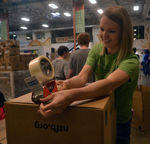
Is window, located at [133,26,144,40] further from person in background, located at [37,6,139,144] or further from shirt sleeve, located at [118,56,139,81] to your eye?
shirt sleeve, located at [118,56,139,81]

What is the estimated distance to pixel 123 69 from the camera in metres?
0.71

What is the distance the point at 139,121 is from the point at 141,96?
1.45 feet

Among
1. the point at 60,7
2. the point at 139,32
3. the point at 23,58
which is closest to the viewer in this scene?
the point at 23,58

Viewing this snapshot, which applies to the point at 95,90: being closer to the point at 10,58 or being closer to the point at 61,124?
the point at 61,124

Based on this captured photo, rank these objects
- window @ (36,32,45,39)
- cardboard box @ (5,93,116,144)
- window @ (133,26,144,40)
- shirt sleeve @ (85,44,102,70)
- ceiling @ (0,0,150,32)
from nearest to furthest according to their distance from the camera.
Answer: cardboard box @ (5,93,116,144) → shirt sleeve @ (85,44,102,70) → ceiling @ (0,0,150,32) → window @ (133,26,144,40) → window @ (36,32,45,39)

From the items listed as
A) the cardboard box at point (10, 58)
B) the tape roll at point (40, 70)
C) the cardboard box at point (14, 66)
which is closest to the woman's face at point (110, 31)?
the tape roll at point (40, 70)

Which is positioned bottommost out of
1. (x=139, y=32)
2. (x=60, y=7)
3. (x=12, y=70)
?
(x=12, y=70)

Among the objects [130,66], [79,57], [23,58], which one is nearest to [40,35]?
[23,58]

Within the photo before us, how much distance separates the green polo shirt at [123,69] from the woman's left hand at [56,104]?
313mm

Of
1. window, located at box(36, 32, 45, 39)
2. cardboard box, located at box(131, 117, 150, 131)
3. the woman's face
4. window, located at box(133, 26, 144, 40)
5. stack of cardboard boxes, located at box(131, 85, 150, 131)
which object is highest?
window, located at box(36, 32, 45, 39)

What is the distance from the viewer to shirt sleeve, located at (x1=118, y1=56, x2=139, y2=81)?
71 cm

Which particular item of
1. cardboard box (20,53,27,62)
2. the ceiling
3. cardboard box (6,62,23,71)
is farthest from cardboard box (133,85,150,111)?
the ceiling

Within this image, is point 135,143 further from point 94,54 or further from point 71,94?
point 71,94

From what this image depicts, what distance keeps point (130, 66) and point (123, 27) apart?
0.22 meters
